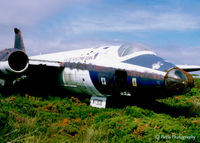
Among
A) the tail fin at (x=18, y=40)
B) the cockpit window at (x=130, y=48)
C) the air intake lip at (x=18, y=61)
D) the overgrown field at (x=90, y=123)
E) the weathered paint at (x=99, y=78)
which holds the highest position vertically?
the tail fin at (x=18, y=40)

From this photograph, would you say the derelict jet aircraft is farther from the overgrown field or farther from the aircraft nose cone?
the overgrown field

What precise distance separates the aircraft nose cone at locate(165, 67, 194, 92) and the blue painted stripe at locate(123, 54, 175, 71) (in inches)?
15.9

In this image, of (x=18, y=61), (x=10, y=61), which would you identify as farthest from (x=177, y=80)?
(x=18, y=61)

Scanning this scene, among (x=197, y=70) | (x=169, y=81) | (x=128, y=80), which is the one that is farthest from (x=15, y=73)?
(x=197, y=70)

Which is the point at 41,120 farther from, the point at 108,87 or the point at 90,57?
the point at 90,57

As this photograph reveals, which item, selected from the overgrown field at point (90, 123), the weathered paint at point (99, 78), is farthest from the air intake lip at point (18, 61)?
the weathered paint at point (99, 78)

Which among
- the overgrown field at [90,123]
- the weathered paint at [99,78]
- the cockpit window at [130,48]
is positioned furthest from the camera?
the cockpit window at [130,48]

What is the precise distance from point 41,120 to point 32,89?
209 inches

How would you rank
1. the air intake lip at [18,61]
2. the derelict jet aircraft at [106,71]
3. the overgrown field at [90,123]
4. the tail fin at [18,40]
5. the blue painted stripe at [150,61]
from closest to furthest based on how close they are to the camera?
the overgrown field at [90,123] < the derelict jet aircraft at [106,71] < the blue painted stripe at [150,61] < the air intake lip at [18,61] < the tail fin at [18,40]

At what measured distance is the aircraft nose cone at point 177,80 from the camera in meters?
6.44

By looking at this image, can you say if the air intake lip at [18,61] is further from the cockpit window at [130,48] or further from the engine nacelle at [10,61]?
the cockpit window at [130,48]

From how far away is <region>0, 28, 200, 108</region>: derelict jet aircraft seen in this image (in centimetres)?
683

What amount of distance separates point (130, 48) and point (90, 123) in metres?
3.27

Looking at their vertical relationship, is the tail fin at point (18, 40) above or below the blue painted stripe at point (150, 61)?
above
